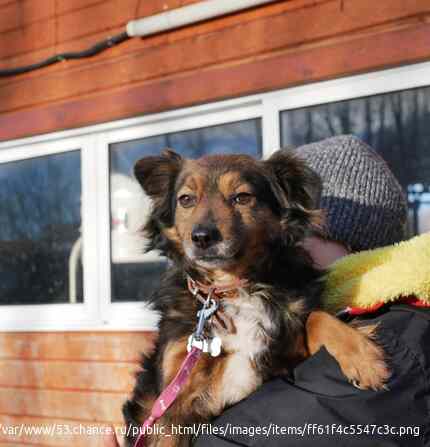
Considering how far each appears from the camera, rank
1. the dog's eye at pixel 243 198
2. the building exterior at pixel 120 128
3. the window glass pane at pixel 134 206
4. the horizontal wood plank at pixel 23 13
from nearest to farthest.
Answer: the dog's eye at pixel 243 198 → the building exterior at pixel 120 128 → the window glass pane at pixel 134 206 → the horizontal wood plank at pixel 23 13

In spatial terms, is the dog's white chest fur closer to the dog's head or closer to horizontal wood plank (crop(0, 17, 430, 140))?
the dog's head

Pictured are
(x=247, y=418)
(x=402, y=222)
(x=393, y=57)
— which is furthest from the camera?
(x=393, y=57)

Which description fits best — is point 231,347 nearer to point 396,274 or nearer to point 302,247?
point 302,247

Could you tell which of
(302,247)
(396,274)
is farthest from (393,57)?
(396,274)

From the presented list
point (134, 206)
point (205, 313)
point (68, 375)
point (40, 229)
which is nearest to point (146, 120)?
point (134, 206)

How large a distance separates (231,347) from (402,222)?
76 cm

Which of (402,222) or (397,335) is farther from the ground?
(402,222)

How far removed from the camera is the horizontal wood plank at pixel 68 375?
3.99 metres

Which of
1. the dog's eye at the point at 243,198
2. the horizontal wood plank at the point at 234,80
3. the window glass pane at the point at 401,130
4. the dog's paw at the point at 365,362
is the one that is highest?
the horizontal wood plank at the point at 234,80

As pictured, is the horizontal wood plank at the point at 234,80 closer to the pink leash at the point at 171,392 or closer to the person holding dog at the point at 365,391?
the person holding dog at the point at 365,391

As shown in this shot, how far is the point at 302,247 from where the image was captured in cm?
191

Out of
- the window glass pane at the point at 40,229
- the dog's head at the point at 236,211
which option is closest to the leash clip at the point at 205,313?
the dog's head at the point at 236,211

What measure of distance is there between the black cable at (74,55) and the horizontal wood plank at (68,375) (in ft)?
7.14

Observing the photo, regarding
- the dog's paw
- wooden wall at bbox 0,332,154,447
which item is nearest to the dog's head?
the dog's paw
